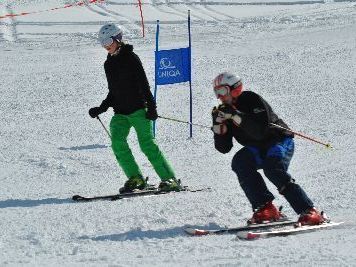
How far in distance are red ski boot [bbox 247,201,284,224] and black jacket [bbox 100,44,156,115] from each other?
1.78 meters

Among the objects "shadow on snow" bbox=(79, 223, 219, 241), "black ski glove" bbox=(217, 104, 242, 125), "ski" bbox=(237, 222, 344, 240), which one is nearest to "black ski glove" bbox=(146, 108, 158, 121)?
"black ski glove" bbox=(217, 104, 242, 125)

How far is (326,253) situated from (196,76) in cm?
1052

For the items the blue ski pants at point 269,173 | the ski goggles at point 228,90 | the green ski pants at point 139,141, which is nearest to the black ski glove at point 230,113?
the ski goggles at point 228,90

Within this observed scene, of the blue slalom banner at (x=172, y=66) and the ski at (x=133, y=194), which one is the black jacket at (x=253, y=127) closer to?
the ski at (x=133, y=194)

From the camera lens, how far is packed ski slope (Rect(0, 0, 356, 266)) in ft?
17.6

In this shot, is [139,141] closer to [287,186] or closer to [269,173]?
[269,173]

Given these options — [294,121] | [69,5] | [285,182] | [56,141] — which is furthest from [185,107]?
[69,5]

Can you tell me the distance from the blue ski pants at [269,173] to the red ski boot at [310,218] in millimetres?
35

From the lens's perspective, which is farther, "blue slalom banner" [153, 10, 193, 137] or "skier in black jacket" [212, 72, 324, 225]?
"blue slalom banner" [153, 10, 193, 137]

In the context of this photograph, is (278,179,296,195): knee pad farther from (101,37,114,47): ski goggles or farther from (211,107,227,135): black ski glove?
(101,37,114,47): ski goggles

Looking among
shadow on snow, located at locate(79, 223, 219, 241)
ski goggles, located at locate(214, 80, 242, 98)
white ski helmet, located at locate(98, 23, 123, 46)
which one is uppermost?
white ski helmet, located at locate(98, 23, 123, 46)

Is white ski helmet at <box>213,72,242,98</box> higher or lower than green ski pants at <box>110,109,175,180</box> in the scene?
higher

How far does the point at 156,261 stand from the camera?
5008 mm

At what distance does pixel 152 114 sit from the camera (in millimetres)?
7402
